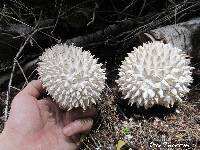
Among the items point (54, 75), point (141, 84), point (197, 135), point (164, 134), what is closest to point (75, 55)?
point (54, 75)

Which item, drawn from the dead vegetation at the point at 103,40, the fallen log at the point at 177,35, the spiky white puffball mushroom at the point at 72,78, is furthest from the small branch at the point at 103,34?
the spiky white puffball mushroom at the point at 72,78

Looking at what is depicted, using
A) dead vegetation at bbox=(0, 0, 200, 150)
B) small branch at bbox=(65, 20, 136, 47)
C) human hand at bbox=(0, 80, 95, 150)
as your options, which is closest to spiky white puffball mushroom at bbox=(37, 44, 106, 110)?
human hand at bbox=(0, 80, 95, 150)

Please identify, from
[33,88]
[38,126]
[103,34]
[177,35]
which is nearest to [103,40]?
[103,34]

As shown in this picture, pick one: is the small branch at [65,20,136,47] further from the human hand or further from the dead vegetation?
the human hand

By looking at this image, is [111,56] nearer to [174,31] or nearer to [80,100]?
[174,31]

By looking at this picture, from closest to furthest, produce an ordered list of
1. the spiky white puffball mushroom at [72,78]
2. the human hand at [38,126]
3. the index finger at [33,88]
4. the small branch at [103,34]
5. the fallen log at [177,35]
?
the spiky white puffball mushroom at [72,78] → the human hand at [38,126] → the index finger at [33,88] → the fallen log at [177,35] → the small branch at [103,34]

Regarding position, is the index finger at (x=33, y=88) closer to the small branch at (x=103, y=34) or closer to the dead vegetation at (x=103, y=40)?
the dead vegetation at (x=103, y=40)

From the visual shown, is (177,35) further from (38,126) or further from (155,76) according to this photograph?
(38,126)

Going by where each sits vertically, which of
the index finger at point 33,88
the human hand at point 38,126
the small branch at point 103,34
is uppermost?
the small branch at point 103,34
